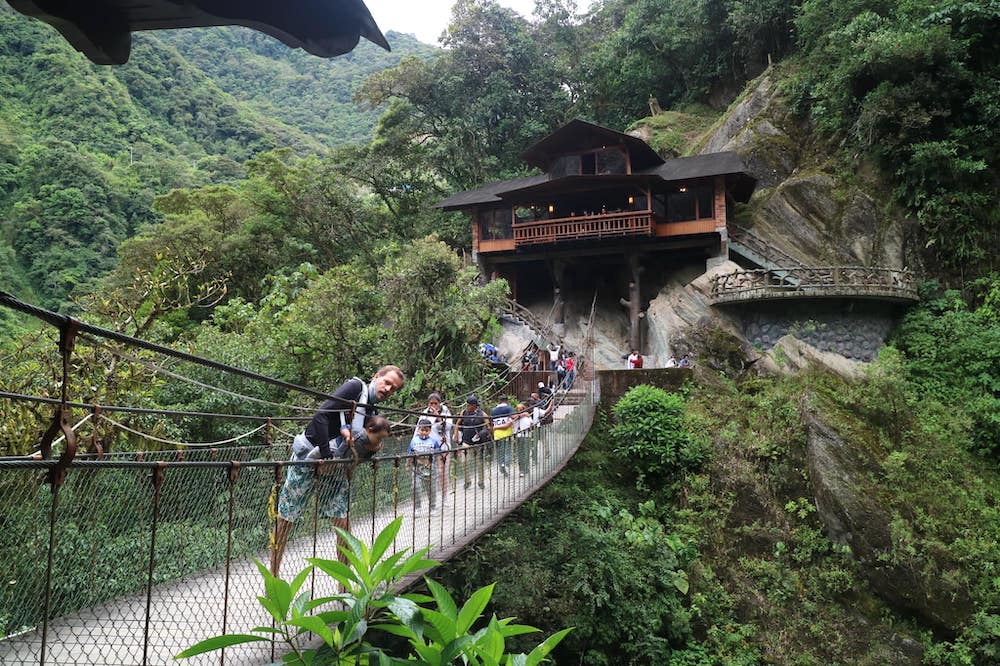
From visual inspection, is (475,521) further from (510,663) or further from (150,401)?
(150,401)

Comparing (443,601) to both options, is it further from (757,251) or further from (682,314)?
(757,251)

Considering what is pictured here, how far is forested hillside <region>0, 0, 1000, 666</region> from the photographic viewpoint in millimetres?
6836

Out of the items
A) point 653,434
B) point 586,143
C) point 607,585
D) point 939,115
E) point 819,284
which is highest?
point 586,143

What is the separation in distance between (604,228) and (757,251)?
3233 mm

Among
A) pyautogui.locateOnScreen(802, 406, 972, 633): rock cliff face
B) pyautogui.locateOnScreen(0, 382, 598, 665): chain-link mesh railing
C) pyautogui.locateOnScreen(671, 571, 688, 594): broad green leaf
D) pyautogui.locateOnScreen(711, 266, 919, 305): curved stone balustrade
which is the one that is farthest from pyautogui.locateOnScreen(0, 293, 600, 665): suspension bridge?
pyautogui.locateOnScreen(711, 266, 919, 305): curved stone balustrade

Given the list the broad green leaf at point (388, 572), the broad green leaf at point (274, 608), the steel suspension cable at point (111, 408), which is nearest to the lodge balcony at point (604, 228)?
the steel suspension cable at point (111, 408)

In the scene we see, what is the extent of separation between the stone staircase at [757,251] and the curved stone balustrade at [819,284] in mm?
998

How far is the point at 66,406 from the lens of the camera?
1434 mm

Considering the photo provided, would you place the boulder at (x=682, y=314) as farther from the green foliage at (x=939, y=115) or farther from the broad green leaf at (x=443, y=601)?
the broad green leaf at (x=443, y=601)

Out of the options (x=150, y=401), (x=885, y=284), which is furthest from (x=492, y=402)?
(x=885, y=284)

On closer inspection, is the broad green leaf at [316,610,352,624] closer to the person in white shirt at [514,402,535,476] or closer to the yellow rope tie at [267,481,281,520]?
the yellow rope tie at [267,481,281,520]

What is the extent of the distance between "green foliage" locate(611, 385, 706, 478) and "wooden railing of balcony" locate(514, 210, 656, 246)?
5.28m

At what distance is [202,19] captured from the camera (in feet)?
5.41

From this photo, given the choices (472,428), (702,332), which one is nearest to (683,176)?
(702,332)
